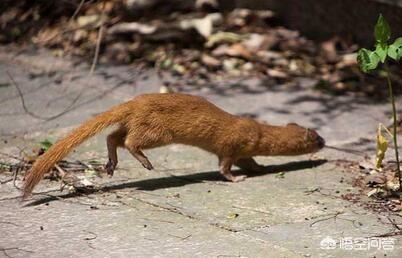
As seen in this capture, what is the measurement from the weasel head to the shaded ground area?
97 mm

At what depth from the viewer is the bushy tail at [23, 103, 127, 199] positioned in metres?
4.32

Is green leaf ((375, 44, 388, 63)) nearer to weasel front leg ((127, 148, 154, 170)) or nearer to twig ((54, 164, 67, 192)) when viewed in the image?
weasel front leg ((127, 148, 154, 170))

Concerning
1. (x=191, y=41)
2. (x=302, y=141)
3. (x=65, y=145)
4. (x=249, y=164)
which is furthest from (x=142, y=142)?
(x=191, y=41)

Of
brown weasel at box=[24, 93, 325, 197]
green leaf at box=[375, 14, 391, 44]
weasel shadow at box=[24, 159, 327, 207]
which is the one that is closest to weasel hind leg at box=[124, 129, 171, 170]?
brown weasel at box=[24, 93, 325, 197]

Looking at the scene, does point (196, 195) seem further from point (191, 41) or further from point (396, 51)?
point (191, 41)

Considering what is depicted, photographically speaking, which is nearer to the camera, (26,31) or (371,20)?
(371,20)

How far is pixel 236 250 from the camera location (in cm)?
375

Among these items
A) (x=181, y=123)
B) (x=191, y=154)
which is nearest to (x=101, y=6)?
(x=191, y=154)

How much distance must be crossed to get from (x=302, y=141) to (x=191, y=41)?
268cm

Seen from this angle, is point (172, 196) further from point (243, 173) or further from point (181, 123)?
point (243, 173)

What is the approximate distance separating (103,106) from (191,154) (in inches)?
47.7

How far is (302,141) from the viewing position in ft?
17.8

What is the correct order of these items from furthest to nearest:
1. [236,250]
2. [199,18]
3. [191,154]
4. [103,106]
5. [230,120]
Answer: [199,18] → [103,106] → [191,154] → [230,120] → [236,250]

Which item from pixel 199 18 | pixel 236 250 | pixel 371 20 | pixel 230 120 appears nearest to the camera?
pixel 236 250
